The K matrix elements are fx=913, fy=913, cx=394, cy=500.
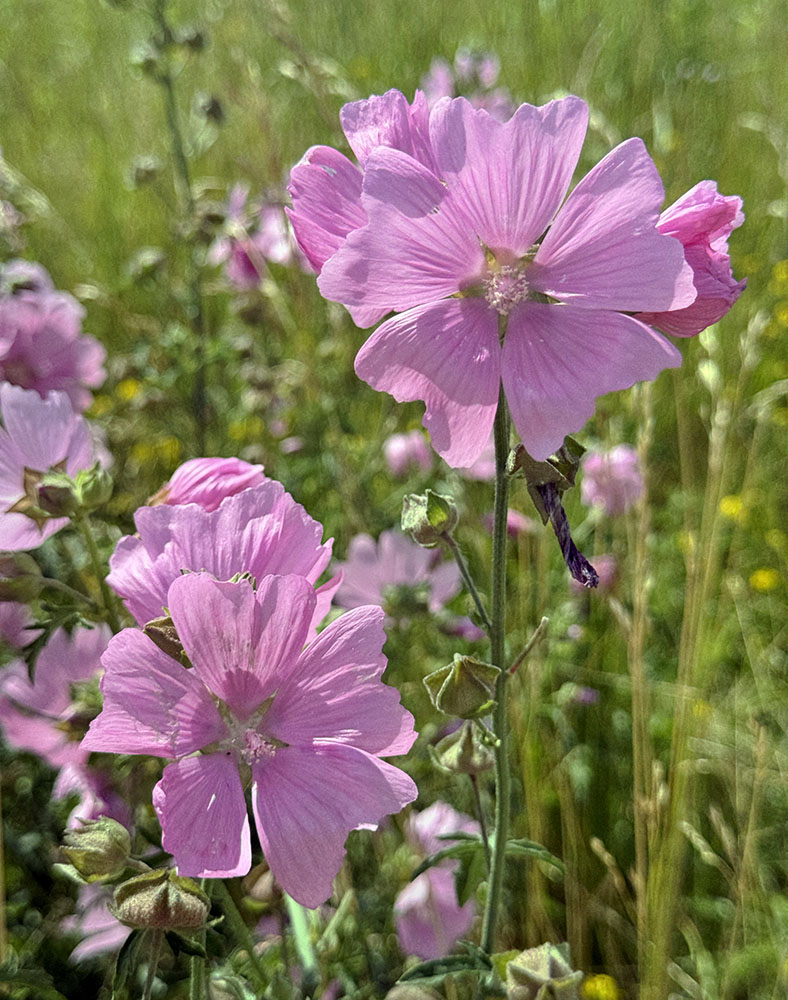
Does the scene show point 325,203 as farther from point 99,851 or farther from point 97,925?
point 97,925

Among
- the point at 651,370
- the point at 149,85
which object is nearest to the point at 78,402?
the point at 651,370

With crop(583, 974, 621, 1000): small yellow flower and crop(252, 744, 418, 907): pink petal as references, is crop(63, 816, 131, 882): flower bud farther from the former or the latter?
crop(583, 974, 621, 1000): small yellow flower

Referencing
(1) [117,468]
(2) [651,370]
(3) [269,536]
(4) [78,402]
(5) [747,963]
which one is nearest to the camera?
(2) [651,370]

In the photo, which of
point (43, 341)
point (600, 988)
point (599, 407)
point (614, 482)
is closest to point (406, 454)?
point (614, 482)

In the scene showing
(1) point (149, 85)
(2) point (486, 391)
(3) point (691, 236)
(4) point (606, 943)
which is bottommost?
(4) point (606, 943)

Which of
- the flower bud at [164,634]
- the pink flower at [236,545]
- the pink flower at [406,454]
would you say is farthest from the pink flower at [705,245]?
the pink flower at [406,454]

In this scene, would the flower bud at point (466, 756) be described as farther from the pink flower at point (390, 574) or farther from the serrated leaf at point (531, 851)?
the pink flower at point (390, 574)

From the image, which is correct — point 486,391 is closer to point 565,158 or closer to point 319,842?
point 565,158
